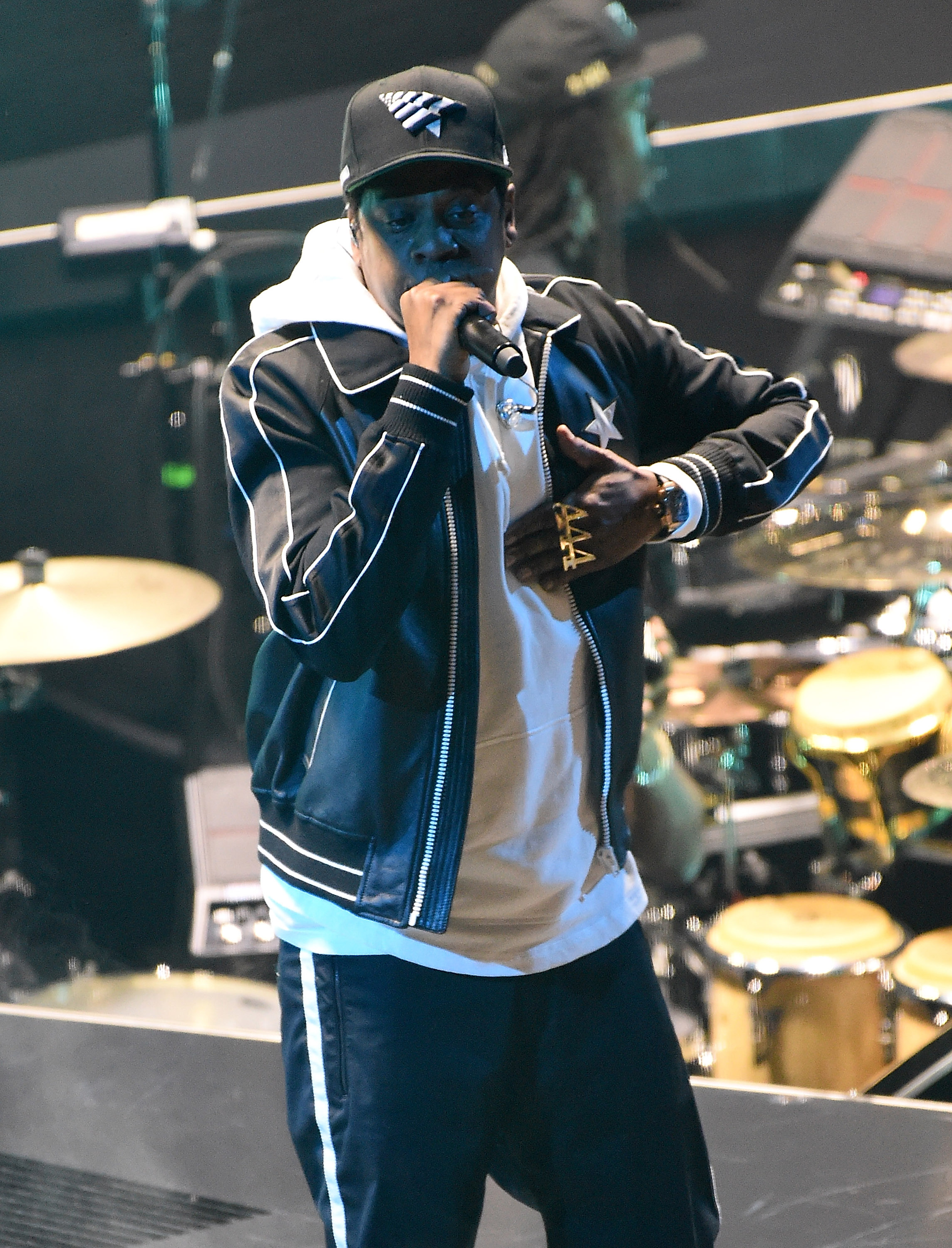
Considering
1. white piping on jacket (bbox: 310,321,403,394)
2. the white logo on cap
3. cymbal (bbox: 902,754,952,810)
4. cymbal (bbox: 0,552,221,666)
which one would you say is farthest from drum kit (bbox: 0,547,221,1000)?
the white logo on cap

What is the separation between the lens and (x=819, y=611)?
354 centimetres

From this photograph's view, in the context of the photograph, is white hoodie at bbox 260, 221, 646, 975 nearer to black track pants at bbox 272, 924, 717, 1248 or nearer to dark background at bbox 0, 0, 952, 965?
black track pants at bbox 272, 924, 717, 1248

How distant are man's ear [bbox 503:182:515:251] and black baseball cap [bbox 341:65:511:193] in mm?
27

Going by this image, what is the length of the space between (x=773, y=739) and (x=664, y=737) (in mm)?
387

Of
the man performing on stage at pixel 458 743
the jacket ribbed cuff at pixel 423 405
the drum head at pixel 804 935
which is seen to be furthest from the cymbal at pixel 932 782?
the jacket ribbed cuff at pixel 423 405

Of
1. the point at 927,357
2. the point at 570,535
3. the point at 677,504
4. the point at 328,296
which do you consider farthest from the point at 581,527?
the point at 927,357

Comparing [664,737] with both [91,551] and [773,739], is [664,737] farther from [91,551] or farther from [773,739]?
[91,551]

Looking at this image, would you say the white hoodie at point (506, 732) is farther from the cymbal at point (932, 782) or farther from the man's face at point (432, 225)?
the cymbal at point (932, 782)

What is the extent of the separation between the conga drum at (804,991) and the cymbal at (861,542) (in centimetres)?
73

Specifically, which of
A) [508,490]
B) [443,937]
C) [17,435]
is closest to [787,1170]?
[443,937]

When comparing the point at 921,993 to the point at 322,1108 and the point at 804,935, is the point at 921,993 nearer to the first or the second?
the point at 804,935

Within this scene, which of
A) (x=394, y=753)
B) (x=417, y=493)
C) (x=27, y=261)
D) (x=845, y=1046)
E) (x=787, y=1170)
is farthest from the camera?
(x=27, y=261)

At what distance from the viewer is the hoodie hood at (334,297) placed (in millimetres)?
1381

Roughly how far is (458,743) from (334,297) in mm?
437
